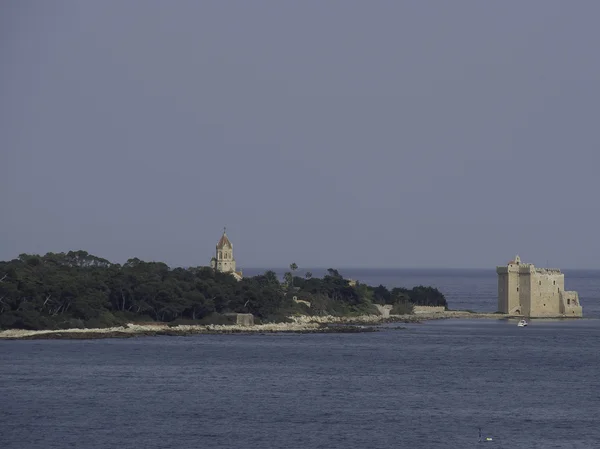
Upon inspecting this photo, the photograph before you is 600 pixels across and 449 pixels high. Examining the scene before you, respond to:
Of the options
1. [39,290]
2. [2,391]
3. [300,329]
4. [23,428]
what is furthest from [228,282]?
[23,428]

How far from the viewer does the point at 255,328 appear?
10194 cm

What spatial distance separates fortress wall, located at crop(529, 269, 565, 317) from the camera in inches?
4638

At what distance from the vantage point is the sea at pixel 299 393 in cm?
4775

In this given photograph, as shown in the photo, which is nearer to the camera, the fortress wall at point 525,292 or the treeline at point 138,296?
the treeline at point 138,296

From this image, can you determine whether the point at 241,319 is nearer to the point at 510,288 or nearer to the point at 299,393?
the point at 510,288

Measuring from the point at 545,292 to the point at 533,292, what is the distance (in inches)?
65.0

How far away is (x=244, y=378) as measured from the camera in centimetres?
6681

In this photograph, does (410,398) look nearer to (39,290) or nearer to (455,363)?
(455,363)

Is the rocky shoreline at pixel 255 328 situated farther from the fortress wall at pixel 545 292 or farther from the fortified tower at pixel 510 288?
the fortress wall at pixel 545 292

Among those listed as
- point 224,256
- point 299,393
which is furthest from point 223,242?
point 299,393

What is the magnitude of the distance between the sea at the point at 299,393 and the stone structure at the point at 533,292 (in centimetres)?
2235

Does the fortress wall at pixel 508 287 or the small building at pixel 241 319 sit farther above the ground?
the fortress wall at pixel 508 287

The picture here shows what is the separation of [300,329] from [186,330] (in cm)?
1031

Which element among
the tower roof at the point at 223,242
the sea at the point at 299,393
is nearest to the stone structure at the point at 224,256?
the tower roof at the point at 223,242
